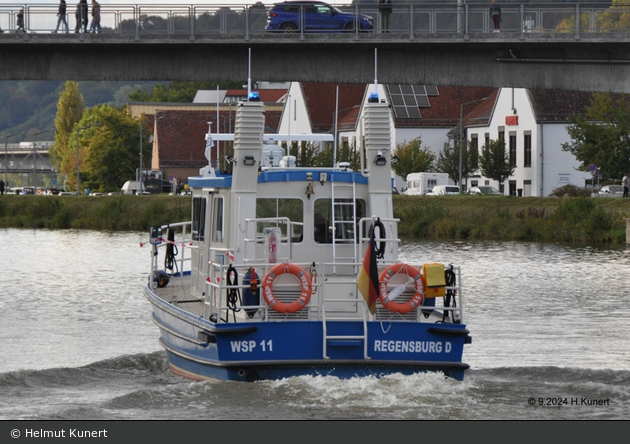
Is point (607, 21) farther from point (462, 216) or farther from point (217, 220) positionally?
point (462, 216)

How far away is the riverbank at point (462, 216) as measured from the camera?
5381 centimetres

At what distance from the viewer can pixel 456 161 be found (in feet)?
259

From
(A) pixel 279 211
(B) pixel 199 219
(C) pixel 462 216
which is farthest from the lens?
(C) pixel 462 216

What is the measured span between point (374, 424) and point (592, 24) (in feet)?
73.3

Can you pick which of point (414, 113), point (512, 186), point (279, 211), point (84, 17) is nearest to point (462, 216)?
point (512, 186)

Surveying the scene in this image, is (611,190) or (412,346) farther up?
(611,190)

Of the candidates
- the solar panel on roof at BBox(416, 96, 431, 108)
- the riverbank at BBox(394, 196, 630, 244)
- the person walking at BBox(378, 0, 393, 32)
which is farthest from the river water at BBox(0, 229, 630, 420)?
the solar panel on roof at BBox(416, 96, 431, 108)

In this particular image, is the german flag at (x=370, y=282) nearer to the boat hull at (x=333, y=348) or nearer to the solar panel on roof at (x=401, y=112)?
the boat hull at (x=333, y=348)

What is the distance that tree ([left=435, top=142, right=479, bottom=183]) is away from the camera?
78.1 m

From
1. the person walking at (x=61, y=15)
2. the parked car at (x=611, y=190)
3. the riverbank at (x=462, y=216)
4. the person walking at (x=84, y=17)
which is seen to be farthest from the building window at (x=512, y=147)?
the person walking at (x=61, y=15)

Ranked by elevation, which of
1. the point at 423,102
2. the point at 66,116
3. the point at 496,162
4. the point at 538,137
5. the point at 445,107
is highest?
the point at 66,116

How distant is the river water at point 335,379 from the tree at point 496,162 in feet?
110

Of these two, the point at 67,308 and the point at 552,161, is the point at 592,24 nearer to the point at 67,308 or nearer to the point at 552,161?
the point at 67,308

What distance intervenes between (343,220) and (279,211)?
994 mm
